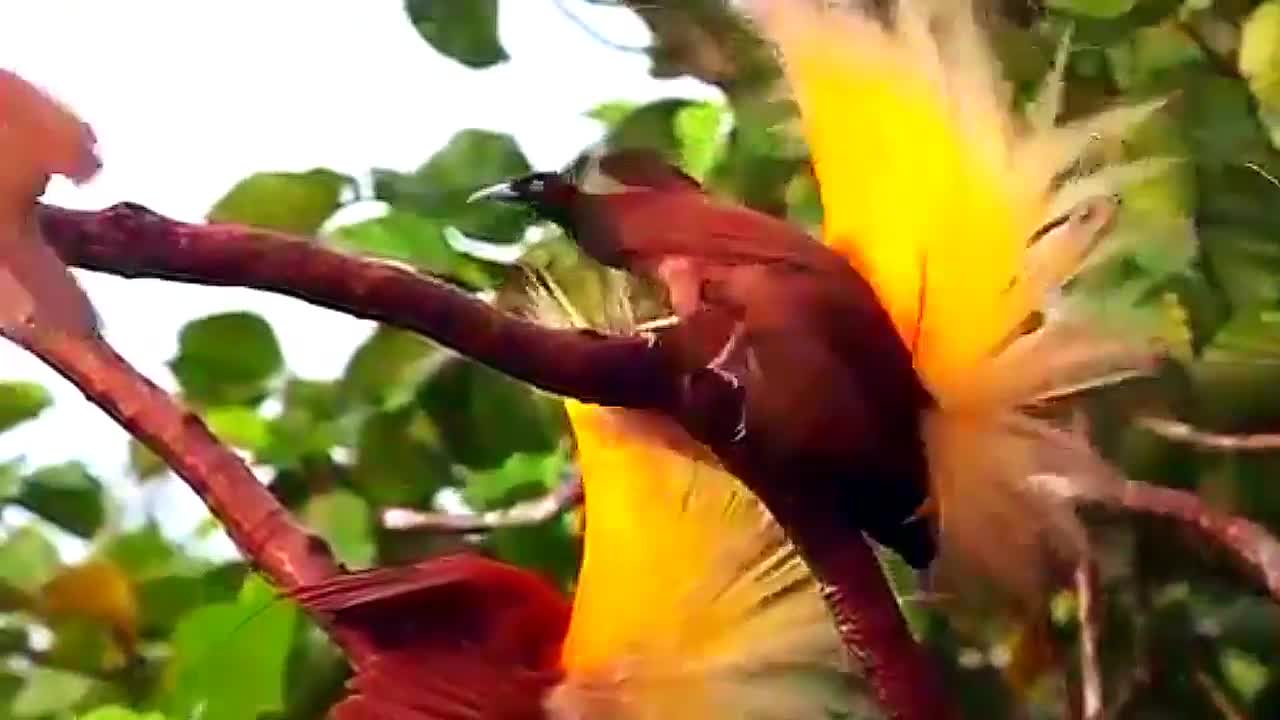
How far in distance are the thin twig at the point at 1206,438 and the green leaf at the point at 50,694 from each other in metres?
0.33

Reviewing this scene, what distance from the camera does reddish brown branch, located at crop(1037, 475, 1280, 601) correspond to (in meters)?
0.56

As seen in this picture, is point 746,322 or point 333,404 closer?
point 746,322

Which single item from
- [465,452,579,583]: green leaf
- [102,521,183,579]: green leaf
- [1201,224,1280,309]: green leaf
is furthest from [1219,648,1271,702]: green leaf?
[102,521,183,579]: green leaf

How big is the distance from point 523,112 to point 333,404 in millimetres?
111

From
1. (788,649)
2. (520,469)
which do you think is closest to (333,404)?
(520,469)

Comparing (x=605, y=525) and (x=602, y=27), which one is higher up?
(x=602, y=27)

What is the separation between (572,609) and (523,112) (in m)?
0.19

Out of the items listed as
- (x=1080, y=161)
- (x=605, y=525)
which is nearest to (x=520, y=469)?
(x=605, y=525)

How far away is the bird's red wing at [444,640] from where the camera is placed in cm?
45

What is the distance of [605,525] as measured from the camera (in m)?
0.50

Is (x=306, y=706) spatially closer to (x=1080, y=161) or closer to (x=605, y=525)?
(x=605, y=525)

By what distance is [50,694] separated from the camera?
533 mm

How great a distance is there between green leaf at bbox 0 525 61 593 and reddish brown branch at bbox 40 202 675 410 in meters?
0.14

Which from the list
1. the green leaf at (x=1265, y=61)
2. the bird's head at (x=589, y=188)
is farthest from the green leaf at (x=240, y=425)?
the green leaf at (x=1265, y=61)
